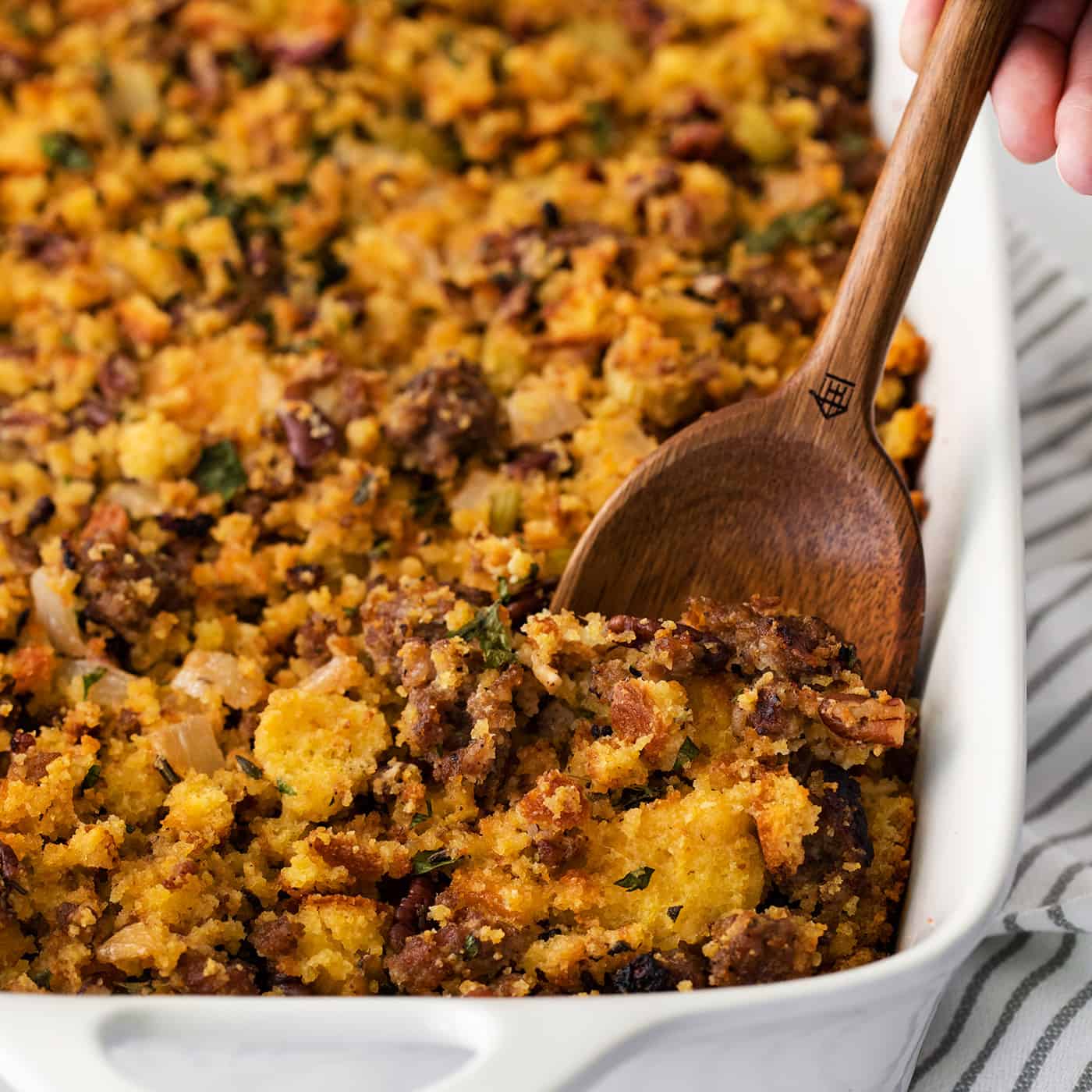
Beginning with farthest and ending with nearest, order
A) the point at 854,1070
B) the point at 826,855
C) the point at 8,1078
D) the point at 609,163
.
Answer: the point at 609,163
the point at 826,855
the point at 854,1070
the point at 8,1078

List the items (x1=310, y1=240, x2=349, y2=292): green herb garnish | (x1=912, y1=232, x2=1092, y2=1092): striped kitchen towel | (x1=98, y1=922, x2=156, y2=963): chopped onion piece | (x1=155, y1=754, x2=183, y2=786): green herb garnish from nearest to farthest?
(x1=98, y1=922, x2=156, y2=963): chopped onion piece, (x1=155, y1=754, x2=183, y2=786): green herb garnish, (x1=912, y1=232, x2=1092, y2=1092): striped kitchen towel, (x1=310, y1=240, x2=349, y2=292): green herb garnish

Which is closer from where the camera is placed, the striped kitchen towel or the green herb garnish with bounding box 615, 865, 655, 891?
the green herb garnish with bounding box 615, 865, 655, 891

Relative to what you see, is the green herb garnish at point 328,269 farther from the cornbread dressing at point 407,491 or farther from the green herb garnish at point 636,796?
the green herb garnish at point 636,796

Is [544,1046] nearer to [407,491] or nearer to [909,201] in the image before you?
[407,491]

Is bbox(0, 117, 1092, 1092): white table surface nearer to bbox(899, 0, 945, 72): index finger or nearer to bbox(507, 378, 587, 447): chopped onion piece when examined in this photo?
bbox(899, 0, 945, 72): index finger

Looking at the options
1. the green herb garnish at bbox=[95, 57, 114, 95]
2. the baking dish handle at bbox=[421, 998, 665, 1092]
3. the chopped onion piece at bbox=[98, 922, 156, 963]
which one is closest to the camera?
the baking dish handle at bbox=[421, 998, 665, 1092]

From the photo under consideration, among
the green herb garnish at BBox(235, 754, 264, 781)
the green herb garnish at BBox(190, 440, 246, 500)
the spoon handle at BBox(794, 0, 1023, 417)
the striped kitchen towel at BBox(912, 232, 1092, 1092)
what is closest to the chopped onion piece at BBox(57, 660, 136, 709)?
the green herb garnish at BBox(235, 754, 264, 781)

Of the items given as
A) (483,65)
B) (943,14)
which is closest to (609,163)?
(483,65)

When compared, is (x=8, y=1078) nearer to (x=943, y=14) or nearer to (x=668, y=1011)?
(x=668, y=1011)
